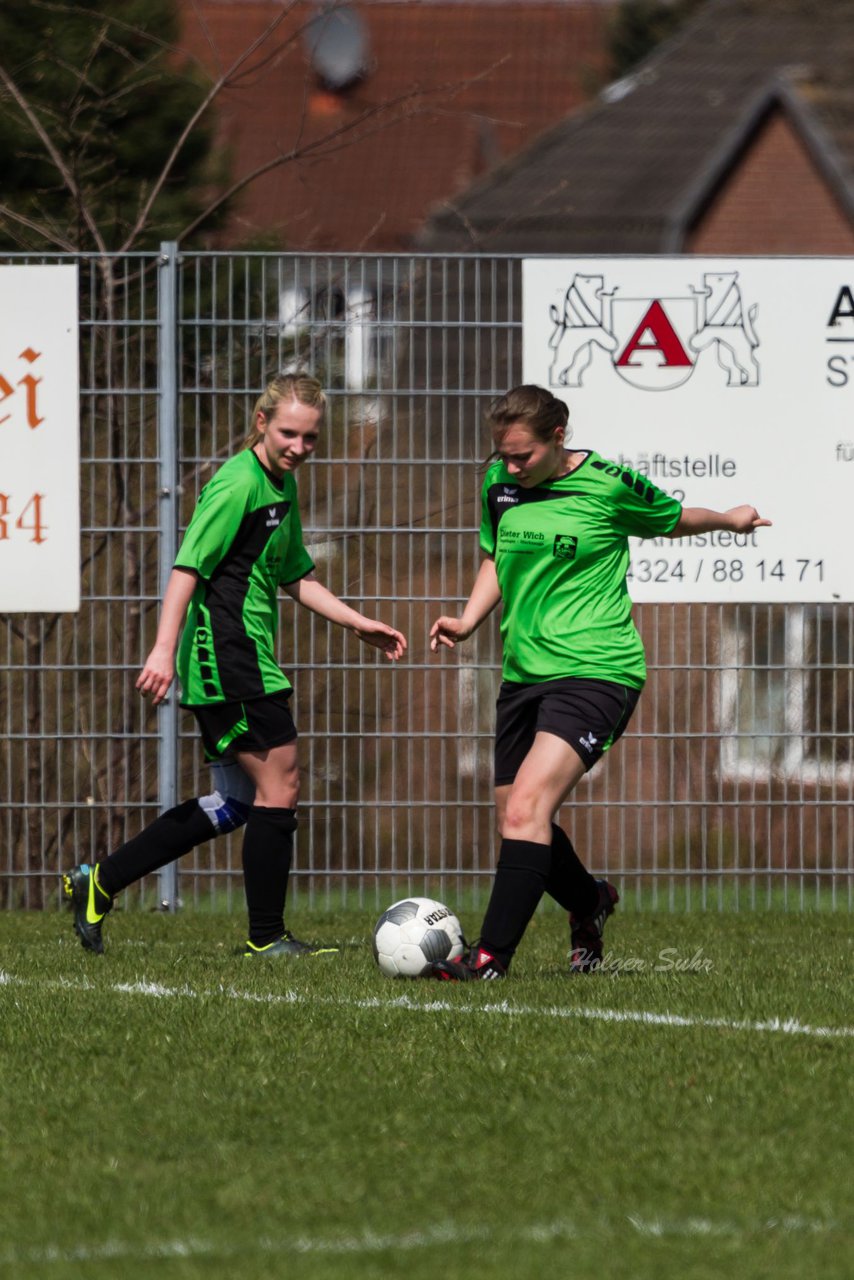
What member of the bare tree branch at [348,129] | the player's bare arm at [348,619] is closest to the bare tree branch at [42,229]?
the bare tree branch at [348,129]

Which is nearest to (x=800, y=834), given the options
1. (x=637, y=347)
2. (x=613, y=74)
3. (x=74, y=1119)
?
(x=637, y=347)

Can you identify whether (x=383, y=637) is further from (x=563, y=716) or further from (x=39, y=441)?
(x=39, y=441)

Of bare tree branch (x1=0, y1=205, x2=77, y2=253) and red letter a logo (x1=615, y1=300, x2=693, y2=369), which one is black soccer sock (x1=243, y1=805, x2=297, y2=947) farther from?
bare tree branch (x1=0, y1=205, x2=77, y2=253)

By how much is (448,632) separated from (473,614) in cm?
11

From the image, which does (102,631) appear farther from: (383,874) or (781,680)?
(781,680)

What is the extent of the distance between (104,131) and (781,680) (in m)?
5.12

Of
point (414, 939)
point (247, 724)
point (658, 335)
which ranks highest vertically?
point (658, 335)

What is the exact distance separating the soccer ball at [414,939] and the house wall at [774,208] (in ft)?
66.2

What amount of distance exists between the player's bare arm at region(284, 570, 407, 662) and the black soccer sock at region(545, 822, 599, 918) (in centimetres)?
89

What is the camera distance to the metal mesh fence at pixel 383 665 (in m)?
A: 9.19

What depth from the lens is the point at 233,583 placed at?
7.02 metres

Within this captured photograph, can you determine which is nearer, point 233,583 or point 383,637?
point 233,583

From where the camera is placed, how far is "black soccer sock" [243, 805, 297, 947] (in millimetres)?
7109

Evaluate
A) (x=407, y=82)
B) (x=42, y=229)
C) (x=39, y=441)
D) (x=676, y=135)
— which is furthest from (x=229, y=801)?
(x=676, y=135)
